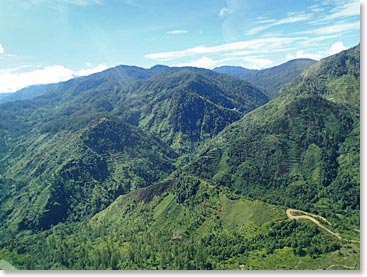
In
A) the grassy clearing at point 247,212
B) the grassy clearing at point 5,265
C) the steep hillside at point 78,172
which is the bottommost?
the steep hillside at point 78,172

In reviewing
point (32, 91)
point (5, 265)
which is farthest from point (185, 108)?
point (32, 91)

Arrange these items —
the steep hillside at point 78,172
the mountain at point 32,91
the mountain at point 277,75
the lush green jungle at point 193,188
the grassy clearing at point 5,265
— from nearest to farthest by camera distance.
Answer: the grassy clearing at point 5,265, the lush green jungle at point 193,188, the steep hillside at point 78,172, the mountain at point 277,75, the mountain at point 32,91

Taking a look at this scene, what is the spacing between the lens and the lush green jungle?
43.4ft

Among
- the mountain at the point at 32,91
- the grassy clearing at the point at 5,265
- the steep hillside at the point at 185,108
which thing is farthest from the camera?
the mountain at the point at 32,91

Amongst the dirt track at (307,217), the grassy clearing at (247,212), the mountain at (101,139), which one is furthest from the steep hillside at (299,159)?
the mountain at (101,139)

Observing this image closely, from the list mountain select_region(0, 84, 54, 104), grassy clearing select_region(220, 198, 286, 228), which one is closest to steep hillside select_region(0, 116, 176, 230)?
grassy clearing select_region(220, 198, 286, 228)

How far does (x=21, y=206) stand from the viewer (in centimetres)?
2931

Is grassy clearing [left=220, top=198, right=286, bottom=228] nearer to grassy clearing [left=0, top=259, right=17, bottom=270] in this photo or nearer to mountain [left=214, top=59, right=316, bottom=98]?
grassy clearing [left=0, top=259, right=17, bottom=270]

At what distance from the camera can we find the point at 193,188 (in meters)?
22.6

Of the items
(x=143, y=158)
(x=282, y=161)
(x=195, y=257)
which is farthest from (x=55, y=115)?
(x=195, y=257)

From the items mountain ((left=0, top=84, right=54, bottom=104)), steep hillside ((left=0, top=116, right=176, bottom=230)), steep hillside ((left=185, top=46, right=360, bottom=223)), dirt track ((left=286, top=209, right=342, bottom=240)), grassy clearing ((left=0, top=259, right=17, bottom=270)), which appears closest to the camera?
grassy clearing ((left=0, top=259, right=17, bottom=270))

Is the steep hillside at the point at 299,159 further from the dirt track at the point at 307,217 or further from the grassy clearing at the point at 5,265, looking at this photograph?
the grassy clearing at the point at 5,265

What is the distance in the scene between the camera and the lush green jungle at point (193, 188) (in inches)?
520

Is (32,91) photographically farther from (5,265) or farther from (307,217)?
(5,265)
